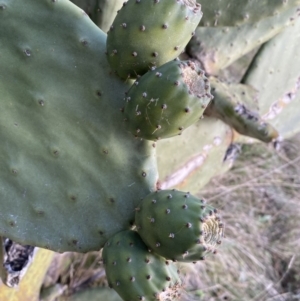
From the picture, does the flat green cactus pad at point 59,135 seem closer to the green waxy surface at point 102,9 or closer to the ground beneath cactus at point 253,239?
the green waxy surface at point 102,9

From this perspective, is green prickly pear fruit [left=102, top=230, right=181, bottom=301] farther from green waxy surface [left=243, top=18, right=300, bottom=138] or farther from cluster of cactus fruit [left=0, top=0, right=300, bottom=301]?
green waxy surface [left=243, top=18, right=300, bottom=138]

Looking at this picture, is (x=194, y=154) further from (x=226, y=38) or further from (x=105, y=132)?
(x=105, y=132)

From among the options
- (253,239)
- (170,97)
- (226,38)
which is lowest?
(253,239)

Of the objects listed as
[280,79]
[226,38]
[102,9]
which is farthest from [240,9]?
[280,79]

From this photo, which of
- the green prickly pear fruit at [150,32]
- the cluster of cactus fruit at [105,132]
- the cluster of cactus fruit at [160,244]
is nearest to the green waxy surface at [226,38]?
the cluster of cactus fruit at [105,132]

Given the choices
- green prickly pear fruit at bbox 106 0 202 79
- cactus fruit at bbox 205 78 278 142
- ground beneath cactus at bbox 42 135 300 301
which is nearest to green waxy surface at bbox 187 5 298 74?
cactus fruit at bbox 205 78 278 142

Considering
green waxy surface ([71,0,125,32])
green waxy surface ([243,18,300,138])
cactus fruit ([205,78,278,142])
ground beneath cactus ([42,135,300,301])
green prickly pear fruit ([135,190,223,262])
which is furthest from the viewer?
ground beneath cactus ([42,135,300,301])
